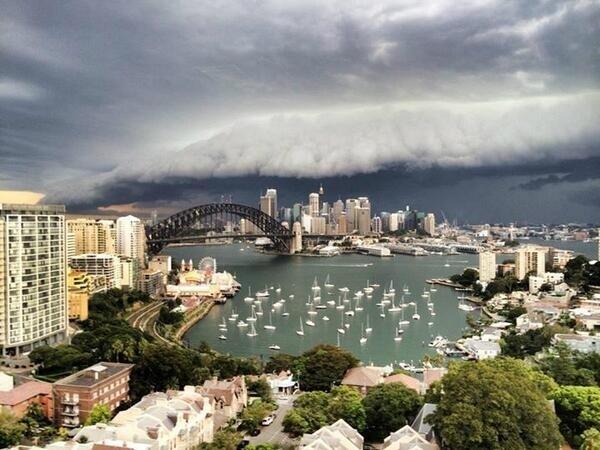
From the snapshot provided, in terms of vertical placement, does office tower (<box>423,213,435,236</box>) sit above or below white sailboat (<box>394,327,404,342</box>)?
above

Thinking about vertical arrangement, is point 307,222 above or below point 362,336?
above

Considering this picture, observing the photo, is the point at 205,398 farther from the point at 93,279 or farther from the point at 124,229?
the point at 124,229

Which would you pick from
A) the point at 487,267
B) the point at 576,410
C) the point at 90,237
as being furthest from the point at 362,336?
the point at 90,237

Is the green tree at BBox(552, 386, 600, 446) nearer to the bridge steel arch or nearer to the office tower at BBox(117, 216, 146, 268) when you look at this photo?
the office tower at BBox(117, 216, 146, 268)

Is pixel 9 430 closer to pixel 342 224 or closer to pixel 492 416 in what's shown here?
pixel 492 416

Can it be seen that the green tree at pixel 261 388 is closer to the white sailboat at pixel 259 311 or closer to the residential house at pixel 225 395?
the residential house at pixel 225 395

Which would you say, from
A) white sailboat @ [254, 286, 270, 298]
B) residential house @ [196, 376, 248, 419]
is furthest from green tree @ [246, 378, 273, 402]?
white sailboat @ [254, 286, 270, 298]
